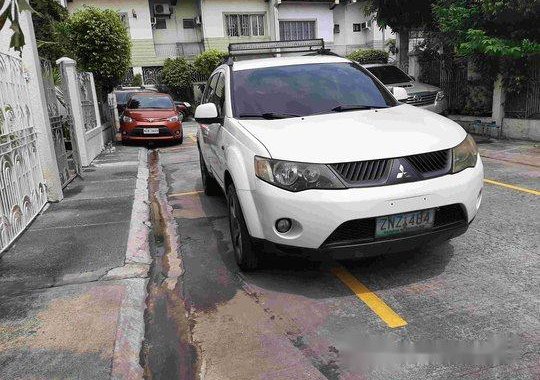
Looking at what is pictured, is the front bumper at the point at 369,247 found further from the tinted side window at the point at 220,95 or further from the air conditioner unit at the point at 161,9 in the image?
the air conditioner unit at the point at 161,9

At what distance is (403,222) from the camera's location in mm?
3338

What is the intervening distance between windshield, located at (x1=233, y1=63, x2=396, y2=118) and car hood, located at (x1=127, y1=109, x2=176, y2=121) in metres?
9.22

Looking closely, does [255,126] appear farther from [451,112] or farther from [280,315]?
[451,112]

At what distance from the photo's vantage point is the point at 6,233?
16.1 ft

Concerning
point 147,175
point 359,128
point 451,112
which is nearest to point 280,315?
point 359,128

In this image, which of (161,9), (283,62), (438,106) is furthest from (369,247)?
(161,9)

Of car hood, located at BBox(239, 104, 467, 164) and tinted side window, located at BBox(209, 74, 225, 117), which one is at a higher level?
tinted side window, located at BBox(209, 74, 225, 117)

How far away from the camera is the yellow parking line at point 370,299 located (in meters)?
3.16

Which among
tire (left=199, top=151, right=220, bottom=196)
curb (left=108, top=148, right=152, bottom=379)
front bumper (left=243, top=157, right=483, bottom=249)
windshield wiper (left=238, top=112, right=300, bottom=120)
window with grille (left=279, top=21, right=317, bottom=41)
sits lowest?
curb (left=108, top=148, right=152, bottom=379)

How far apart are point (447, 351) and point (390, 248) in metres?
0.83

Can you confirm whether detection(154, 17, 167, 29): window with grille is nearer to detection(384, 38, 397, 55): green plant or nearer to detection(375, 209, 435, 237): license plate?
detection(384, 38, 397, 55): green plant

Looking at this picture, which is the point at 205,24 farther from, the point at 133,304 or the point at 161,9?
the point at 133,304

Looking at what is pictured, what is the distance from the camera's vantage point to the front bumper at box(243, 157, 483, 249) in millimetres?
3189

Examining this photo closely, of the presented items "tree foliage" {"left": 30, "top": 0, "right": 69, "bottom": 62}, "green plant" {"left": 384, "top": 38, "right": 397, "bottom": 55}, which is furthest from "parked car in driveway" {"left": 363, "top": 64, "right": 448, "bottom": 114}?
"tree foliage" {"left": 30, "top": 0, "right": 69, "bottom": 62}
